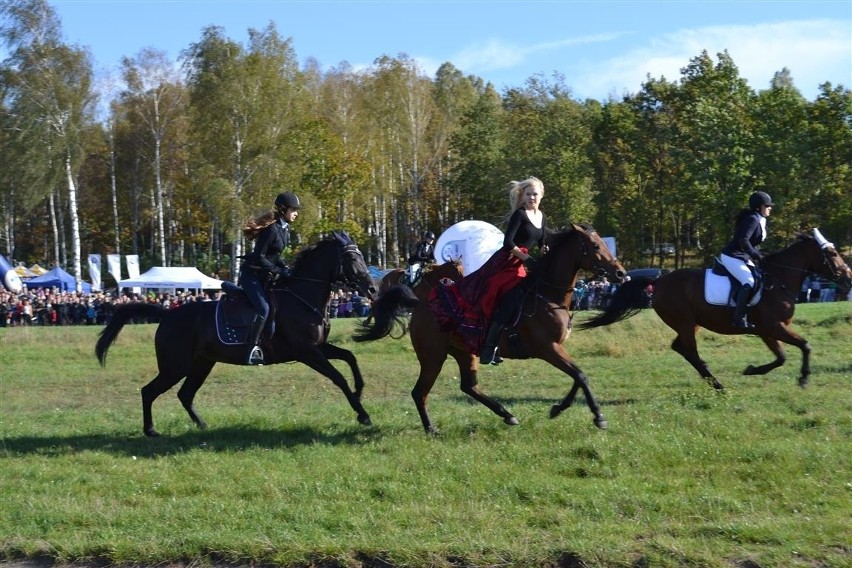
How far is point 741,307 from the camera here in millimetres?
15164

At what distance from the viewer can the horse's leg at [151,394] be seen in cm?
1284

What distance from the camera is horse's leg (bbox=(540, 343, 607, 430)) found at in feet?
36.6

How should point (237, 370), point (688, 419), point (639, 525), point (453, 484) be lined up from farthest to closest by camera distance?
point (237, 370), point (688, 419), point (453, 484), point (639, 525)

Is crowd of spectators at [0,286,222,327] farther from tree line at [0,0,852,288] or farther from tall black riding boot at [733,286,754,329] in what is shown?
tall black riding boot at [733,286,754,329]

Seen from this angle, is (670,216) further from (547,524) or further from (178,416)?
(547,524)

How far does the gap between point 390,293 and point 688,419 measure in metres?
4.21

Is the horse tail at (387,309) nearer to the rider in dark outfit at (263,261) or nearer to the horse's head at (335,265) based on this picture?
the horse's head at (335,265)

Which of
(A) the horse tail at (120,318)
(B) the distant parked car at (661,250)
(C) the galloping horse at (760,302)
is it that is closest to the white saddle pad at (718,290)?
(C) the galloping horse at (760,302)

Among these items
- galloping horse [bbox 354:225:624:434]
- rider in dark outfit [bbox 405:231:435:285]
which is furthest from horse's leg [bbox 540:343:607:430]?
rider in dark outfit [bbox 405:231:435:285]

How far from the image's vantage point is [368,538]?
26.1ft

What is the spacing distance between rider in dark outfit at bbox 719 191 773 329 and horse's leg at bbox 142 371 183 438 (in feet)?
28.3

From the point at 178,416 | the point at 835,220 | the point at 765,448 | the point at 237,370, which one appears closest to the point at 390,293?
the point at 178,416

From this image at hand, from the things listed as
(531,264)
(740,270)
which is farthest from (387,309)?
(740,270)

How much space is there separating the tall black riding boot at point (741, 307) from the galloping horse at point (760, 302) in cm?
13
